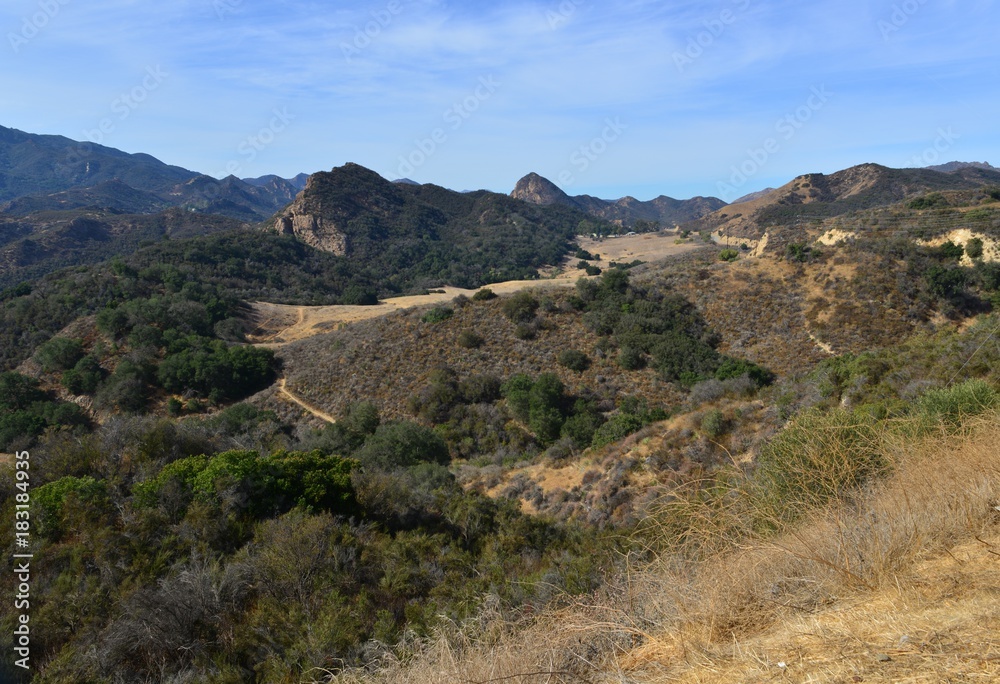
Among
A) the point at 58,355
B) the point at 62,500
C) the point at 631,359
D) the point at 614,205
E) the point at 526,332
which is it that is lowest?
the point at 58,355

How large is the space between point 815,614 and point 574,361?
19422 mm

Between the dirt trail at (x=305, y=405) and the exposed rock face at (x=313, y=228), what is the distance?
47.7 m

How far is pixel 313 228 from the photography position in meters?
72.2

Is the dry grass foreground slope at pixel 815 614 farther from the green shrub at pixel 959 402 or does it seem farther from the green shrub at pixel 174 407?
the green shrub at pixel 174 407

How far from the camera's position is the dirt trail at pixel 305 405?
72.2 ft

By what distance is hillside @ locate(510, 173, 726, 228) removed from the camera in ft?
523

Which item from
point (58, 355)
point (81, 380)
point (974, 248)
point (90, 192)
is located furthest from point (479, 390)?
point (90, 192)

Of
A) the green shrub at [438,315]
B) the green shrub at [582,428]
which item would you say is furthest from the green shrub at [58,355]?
the green shrub at [582,428]

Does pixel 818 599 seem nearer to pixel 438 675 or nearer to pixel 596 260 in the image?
pixel 438 675

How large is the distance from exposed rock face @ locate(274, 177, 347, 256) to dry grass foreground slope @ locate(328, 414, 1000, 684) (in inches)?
2782

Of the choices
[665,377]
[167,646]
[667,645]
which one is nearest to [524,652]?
[667,645]

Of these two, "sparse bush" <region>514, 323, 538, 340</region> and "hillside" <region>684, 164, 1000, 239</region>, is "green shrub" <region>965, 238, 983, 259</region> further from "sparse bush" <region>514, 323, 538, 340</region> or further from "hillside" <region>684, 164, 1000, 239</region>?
"hillside" <region>684, 164, 1000, 239</region>

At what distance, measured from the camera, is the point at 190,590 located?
5492mm

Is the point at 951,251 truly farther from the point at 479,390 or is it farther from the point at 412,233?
the point at 412,233
